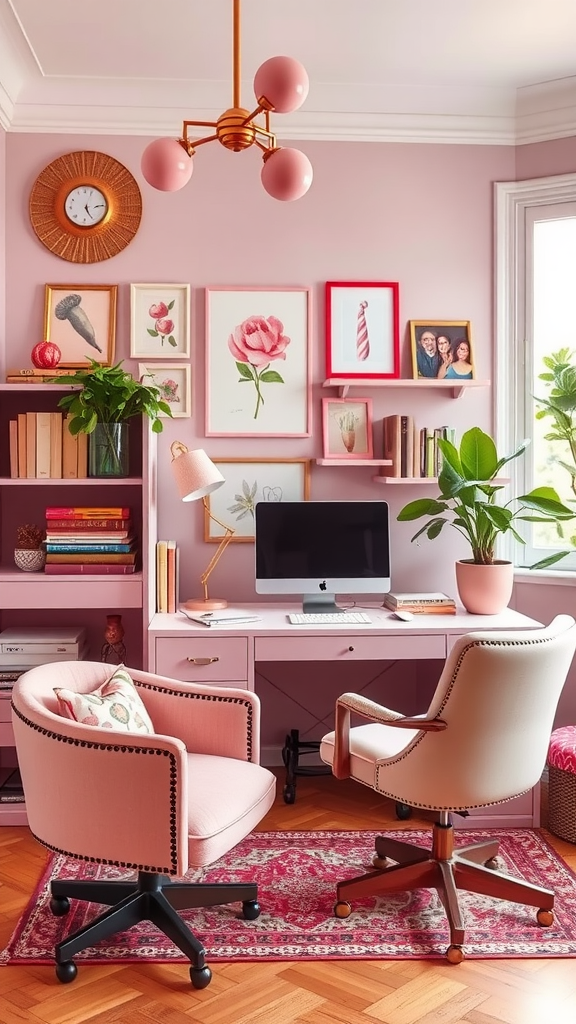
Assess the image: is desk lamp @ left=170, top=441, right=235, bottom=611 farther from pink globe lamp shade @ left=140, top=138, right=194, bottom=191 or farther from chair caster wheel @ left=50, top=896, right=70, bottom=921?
chair caster wheel @ left=50, top=896, right=70, bottom=921

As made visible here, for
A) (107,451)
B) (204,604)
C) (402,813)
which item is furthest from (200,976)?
(107,451)

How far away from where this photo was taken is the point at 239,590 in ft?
12.5

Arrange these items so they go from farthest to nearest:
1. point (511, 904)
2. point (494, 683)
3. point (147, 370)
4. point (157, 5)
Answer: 1. point (147, 370)
2. point (157, 5)
3. point (511, 904)
4. point (494, 683)

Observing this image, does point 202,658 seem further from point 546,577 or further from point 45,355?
point 546,577

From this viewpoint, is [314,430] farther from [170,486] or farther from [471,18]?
[471,18]

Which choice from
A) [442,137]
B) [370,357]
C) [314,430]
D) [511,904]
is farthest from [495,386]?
[511,904]

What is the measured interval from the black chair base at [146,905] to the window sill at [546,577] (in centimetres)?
186

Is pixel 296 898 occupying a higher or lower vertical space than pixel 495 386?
lower

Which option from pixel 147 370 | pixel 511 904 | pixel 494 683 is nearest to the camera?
pixel 494 683

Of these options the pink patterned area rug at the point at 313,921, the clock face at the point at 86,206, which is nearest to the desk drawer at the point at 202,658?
the pink patterned area rug at the point at 313,921

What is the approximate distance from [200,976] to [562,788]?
5.00ft

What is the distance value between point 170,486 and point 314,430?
649 mm

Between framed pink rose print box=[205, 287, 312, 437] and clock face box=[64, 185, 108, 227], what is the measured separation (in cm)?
55

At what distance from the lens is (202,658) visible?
320 cm
